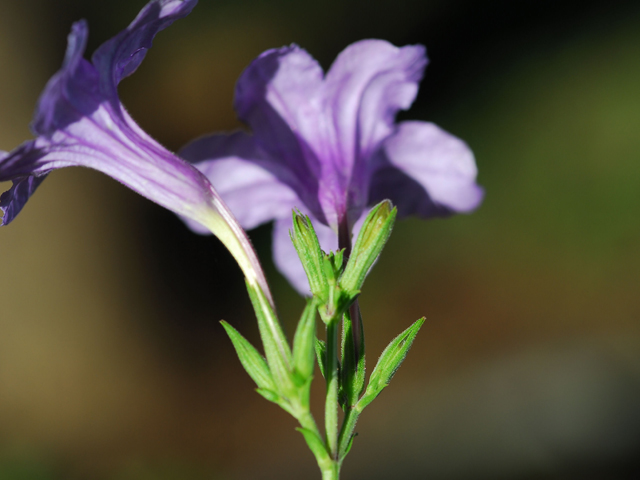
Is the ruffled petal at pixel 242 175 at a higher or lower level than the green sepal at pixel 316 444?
higher

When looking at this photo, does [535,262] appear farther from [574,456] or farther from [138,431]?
[138,431]

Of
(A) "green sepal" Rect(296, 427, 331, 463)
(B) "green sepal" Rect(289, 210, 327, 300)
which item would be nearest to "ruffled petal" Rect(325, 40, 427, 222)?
(B) "green sepal" Rect(289, 210, 327, 300)

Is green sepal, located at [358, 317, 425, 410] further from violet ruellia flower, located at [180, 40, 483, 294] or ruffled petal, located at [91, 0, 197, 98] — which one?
ruffled petal, located at [91, 0, 197, 98]

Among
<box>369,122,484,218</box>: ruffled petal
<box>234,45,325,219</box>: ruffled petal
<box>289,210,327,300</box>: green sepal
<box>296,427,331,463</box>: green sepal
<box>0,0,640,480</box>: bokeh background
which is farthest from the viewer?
<box>0,0,640,480</box>: bokeh background

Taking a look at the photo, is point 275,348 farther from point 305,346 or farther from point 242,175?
point 242,175

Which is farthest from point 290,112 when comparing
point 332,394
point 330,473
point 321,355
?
point 330,473

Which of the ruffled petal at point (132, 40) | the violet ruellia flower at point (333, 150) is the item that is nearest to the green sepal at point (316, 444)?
the violet ruellia flower at point (333, 150)

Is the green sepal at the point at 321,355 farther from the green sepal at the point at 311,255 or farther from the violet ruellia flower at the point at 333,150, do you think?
the violet ruellia flower at the point at 333,150
